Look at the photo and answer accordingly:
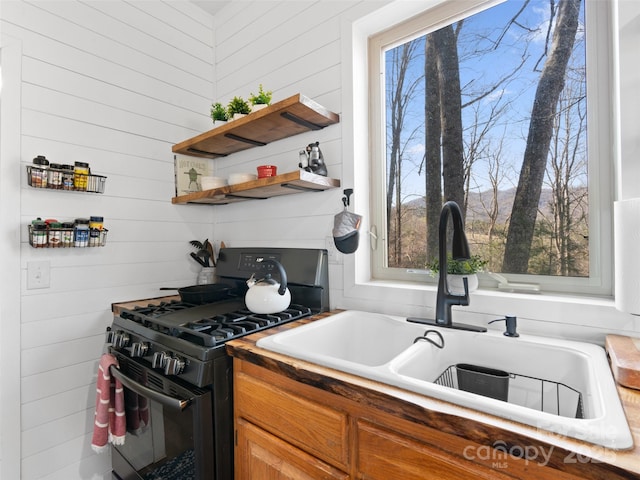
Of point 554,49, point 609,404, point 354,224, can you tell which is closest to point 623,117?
point 554,49

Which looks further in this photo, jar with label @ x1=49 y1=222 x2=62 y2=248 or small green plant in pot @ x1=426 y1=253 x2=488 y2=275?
jar with label @ x1=49 y1=222 x2=62 y2=248

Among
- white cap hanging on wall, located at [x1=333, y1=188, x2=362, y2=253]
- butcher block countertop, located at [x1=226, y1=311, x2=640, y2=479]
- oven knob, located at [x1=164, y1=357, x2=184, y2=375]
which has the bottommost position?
oven knob, located at [x1=164, y1=357, x2=184, y2=375]

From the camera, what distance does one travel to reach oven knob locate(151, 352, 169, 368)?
1.18 meters

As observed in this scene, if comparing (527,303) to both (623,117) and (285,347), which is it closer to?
(623,117)

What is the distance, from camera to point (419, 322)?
1.30 m

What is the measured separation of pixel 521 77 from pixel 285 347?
1396mm

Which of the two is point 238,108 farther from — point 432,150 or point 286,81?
point 432,150

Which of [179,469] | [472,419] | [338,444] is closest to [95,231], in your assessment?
[179,469]

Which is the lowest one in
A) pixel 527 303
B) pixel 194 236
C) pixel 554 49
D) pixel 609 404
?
pixel 609 404

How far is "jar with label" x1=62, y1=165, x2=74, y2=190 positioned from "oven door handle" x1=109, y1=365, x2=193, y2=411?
89 centimetres

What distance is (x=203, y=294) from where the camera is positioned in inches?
68.7

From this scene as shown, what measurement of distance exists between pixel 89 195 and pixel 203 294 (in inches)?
31.4

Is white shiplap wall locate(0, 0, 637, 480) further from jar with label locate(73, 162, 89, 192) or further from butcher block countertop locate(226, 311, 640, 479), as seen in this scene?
butcher block countertop locate(226, 311, 640, 479)

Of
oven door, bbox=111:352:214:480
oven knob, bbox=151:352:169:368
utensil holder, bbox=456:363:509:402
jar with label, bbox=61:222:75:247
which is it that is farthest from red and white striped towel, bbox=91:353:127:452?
utensil holder, bbox=456:363:509:402
